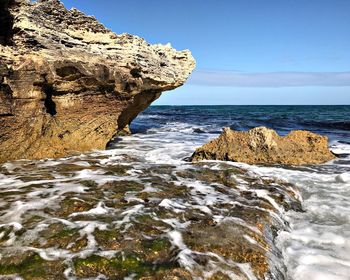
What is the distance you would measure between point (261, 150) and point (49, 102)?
548 centimetres

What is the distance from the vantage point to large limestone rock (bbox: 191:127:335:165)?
29.0 ft

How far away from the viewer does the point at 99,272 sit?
3.03 m

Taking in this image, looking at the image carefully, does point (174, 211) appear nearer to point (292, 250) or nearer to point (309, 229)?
point (292, 250)

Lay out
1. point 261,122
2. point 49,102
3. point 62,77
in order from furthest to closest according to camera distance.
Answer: point 261,122 < point 49,102 < point 62,77

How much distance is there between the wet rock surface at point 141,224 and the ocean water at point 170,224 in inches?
0.4

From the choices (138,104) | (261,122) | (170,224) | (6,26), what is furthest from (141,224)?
(261,122)

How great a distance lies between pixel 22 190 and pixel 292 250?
3.68 m

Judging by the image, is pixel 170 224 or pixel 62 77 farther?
pixel 62 77

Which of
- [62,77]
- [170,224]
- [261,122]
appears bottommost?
[261,122]

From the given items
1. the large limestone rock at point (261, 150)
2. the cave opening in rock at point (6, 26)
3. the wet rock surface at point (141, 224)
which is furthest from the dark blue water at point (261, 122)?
the wet rock surface at point (141, 224)

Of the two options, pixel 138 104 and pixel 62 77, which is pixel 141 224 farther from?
→ pixel 138 104

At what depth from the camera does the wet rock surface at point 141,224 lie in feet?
10.3

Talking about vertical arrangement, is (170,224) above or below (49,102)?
below

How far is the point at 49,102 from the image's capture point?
352 inches
